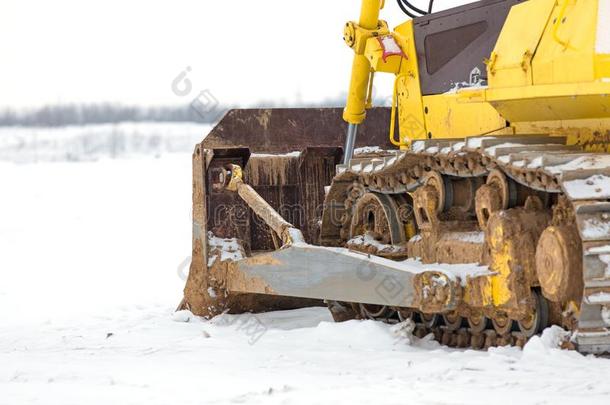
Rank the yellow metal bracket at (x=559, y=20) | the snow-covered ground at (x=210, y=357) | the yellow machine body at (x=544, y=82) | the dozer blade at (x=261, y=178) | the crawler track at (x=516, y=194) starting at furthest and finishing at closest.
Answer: the dozer blade at (x=261, y=178), the yellow metal bracket at (x=559, y=20), the yellow machine body at (x=544, y=82), the crawler track at (x=516, y=194), the snow-covered ground at (x=210, y=357)

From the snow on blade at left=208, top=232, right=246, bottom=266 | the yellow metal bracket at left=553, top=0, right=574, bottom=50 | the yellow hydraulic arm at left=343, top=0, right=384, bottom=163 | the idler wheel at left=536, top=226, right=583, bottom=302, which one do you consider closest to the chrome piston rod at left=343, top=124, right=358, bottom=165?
the yellow hydraulic arm at left=343, top=0, right=384, bottom=163

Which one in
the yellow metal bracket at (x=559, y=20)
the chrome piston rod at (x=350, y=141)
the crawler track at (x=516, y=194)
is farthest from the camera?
the chrome piston rod at (x=350, y=141)

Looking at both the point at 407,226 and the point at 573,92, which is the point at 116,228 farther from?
the point at 573,92

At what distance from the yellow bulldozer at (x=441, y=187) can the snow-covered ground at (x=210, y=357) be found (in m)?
0.26

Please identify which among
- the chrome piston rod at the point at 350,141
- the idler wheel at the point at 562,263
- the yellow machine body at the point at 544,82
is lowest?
the idler wheel at the point at 562,263

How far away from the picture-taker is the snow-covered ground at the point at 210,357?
5.43 metres

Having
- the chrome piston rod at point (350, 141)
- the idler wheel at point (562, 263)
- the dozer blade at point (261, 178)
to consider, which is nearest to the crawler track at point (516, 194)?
the idler wheel at point (562, 263)

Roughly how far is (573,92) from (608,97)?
18 cm

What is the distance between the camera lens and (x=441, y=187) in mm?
7148

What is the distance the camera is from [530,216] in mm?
6406

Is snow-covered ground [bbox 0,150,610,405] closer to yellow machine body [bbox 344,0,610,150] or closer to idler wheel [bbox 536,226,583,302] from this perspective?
idler wheel [bbox 536,226,583,302]

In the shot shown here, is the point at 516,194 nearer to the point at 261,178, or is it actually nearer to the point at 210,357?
the point at 210,357

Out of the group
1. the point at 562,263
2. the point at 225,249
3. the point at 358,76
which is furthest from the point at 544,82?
the point at 225,249

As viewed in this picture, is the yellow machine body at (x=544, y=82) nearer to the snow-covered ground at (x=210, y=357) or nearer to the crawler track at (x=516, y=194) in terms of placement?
the crawler track at (x=516, y=194)
